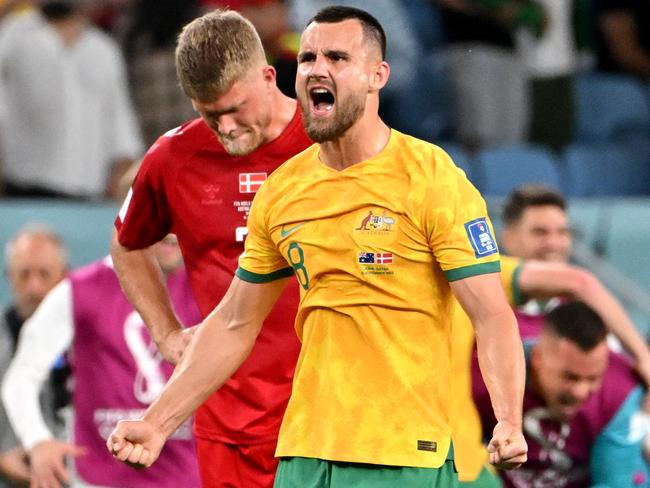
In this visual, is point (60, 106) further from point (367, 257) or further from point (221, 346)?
point (367, 257)

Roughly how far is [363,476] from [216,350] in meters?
0.52

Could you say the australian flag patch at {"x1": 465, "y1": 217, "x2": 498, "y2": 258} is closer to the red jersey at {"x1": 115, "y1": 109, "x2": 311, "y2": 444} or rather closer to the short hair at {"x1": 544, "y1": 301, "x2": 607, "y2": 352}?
the red jersey at {"x1": 115, "y1": 109, "x2": 311, "y2": 444}

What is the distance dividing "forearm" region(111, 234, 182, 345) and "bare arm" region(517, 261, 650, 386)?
1396 millimetres

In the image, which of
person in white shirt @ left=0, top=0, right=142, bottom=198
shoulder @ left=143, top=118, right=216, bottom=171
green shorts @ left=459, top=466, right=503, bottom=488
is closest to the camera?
shoulder @ left=143, top=118, right=216, bottom=171

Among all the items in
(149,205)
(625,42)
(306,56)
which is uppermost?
(306,56)

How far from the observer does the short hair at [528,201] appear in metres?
7.14

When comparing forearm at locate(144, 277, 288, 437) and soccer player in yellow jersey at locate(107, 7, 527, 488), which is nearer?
soccer player in yellow jersey at locate(107, 7, 527, 488)

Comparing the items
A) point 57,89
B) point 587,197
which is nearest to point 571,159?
point 587,197

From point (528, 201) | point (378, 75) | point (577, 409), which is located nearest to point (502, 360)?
point (378, 75)

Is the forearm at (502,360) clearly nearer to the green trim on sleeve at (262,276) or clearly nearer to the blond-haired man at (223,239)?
the green trim on sleeve at (262,276)

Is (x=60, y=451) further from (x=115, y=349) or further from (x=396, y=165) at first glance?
(x=396, y=165)

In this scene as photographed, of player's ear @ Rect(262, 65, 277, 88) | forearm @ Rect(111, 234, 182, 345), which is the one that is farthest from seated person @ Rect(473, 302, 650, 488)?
player's ear @ Rect(262, 65, 277, 88)

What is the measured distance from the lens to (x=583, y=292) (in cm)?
568

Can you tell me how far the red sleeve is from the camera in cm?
468
